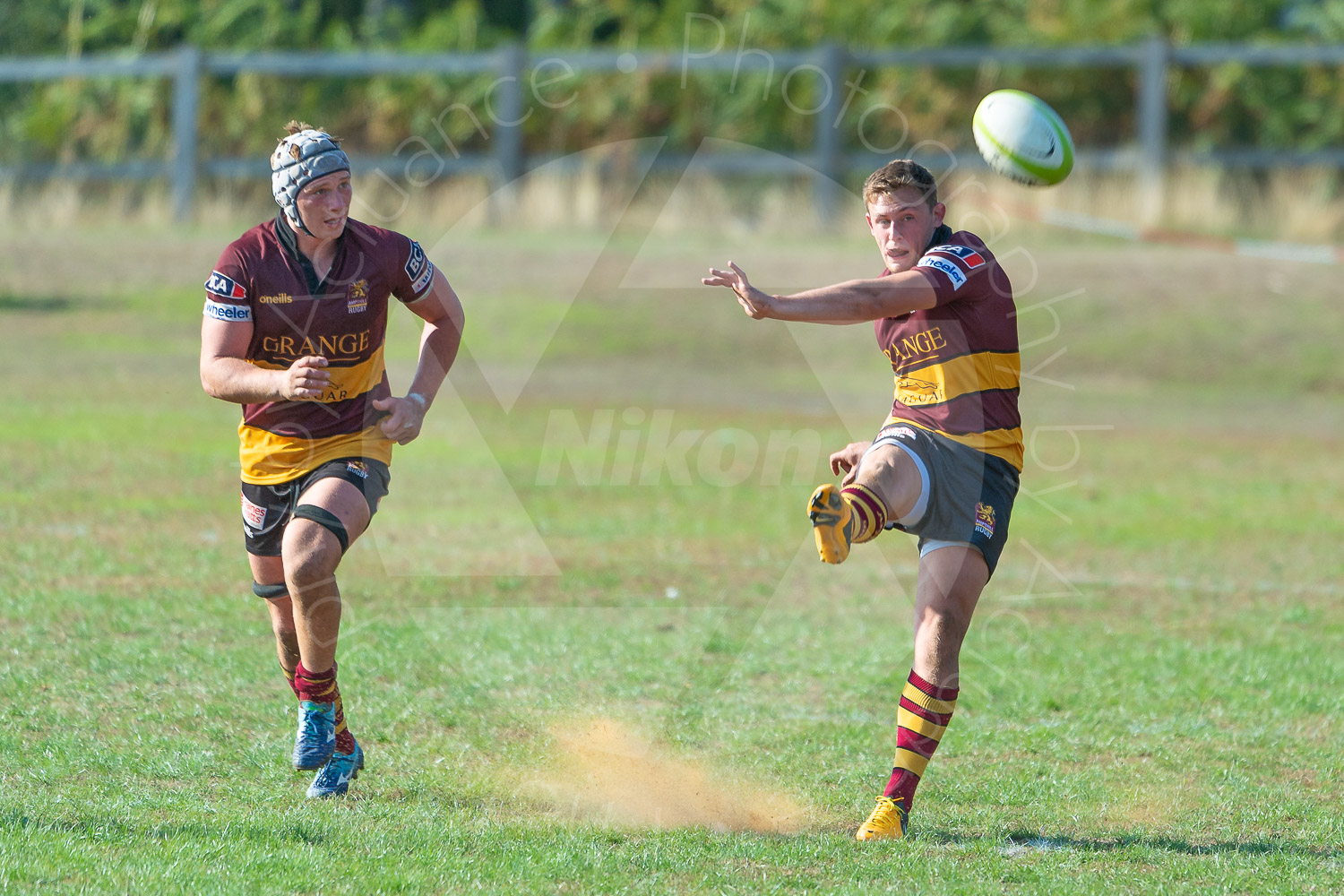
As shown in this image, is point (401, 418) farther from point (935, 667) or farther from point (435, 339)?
point (935, 667)

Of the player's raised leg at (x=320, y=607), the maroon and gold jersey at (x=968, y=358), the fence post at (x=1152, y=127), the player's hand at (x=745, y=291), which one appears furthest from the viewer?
the fence post at (x=1152, y=127)

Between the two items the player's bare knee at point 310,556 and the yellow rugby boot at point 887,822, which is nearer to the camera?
the yellow rugby boot at point 887,822

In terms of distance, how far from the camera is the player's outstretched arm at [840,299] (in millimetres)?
5141

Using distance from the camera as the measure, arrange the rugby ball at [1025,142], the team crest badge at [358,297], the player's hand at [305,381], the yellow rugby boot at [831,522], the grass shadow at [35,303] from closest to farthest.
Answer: the yellow rugby boot at [831,522]
the player's hand at [305,381]
the team crest badge at [358,297]
the rugby ball at [1025,142]
the grass shadow at [35,303]

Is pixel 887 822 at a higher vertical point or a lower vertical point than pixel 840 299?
lower

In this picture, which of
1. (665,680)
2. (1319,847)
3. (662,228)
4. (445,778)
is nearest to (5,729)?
(445,778)

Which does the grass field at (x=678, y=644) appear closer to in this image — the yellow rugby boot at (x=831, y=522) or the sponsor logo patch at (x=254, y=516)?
the sponsor logo patch at (x=254, y=516)

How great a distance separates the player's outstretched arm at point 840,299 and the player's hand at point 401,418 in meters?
1.28

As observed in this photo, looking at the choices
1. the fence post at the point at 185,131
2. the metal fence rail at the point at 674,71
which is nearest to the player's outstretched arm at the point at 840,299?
the metal fence rail at the point at 674,71

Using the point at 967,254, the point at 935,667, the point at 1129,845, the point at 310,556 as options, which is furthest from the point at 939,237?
the point at 310,556

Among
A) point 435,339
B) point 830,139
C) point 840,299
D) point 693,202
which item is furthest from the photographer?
point 693,202

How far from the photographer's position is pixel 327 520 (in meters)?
5.64

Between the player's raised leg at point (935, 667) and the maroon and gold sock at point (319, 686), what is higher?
the player's raised leg at point (935, 667)

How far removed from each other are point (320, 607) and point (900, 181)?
2.57 metres
